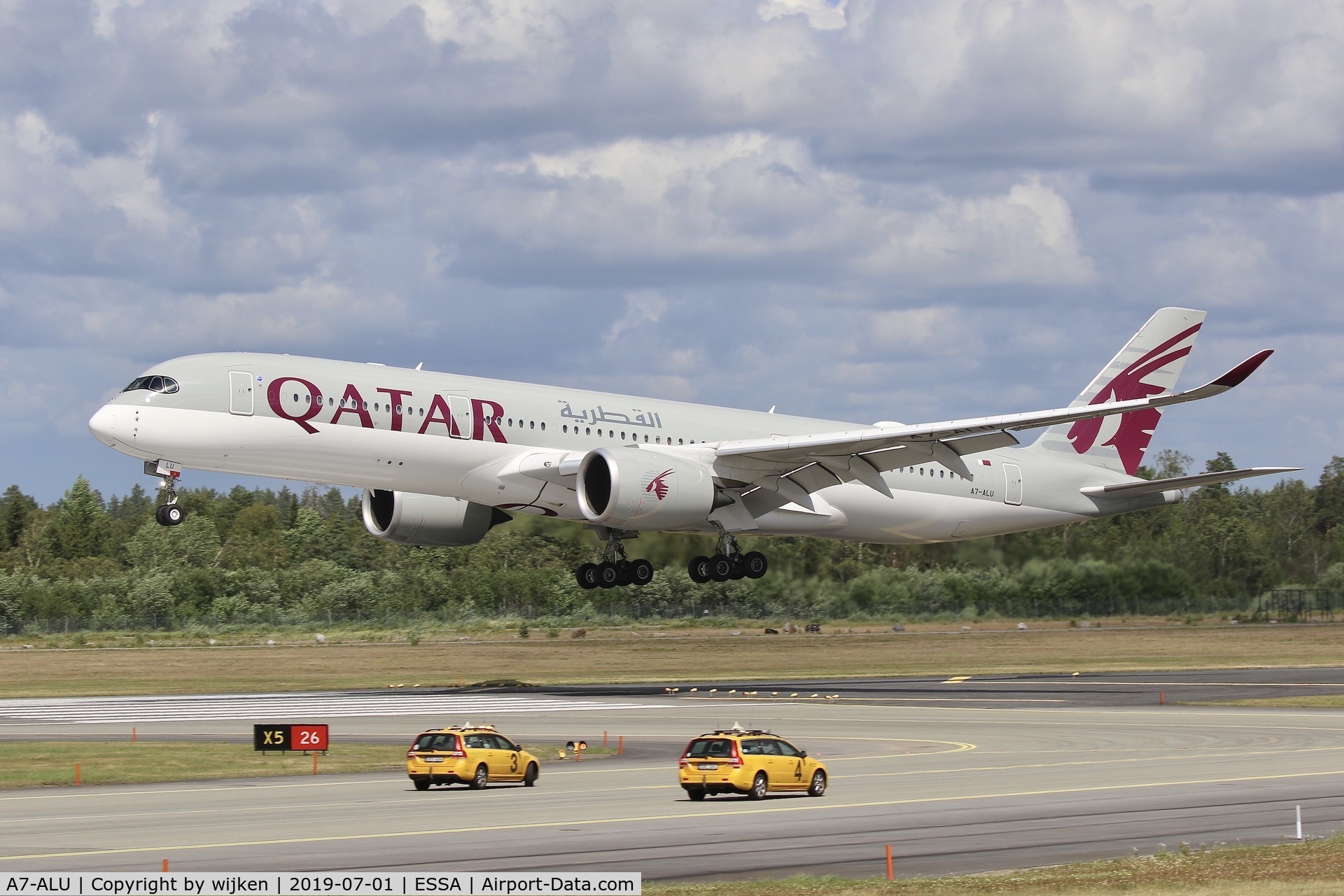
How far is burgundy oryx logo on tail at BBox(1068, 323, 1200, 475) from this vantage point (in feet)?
194

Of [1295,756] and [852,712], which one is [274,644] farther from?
[1295,756]

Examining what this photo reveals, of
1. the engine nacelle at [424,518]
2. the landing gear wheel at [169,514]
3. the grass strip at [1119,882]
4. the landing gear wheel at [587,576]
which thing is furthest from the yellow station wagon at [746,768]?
the engine nacelle at [424,518]

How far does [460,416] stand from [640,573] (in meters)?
9.24

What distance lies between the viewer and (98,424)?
42.2 meters

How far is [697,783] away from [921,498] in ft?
89.6

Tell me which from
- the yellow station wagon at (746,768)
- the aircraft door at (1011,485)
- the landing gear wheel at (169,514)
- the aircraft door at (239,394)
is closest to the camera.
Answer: the yellow station wagon at (746,768)

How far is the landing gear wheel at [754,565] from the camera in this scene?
51.2 metres

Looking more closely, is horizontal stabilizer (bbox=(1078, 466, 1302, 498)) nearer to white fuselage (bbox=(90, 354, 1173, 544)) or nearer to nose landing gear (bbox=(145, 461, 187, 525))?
white fuselage (bbox=(90, 354, 1173, 544))

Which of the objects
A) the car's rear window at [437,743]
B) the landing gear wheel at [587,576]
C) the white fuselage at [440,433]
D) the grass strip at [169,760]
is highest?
the white fuselage at [440,433]

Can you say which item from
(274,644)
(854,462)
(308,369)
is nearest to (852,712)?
(854,462)

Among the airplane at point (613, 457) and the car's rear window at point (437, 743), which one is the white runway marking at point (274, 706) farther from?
the car's rear window at point (437, 743)

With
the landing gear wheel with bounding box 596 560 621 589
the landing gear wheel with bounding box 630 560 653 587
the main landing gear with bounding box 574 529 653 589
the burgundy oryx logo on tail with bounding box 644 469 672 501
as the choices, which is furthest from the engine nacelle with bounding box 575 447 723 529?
the landing gear wheel with bounding box 596 560 621 589

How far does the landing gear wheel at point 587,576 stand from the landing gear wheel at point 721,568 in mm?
3813

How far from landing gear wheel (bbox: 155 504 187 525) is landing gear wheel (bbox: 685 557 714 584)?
15899 mm
